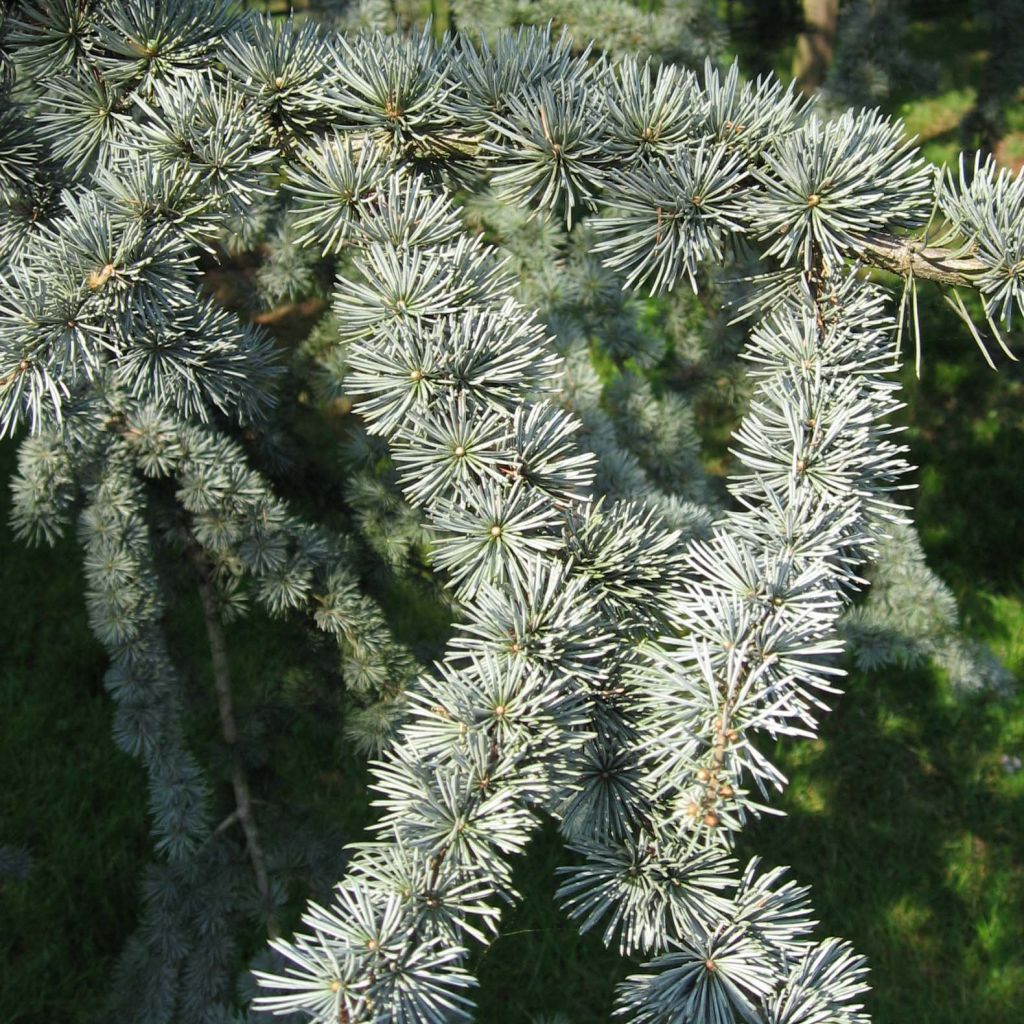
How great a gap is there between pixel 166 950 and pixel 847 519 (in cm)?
139

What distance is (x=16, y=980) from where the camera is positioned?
2.30 m

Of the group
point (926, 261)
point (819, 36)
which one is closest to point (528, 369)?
point (926, 261)

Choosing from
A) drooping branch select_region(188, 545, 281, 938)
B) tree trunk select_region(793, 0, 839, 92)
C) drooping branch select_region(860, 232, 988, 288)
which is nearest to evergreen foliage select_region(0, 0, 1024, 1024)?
drooping branch select_region(860, 232, 988, 288)

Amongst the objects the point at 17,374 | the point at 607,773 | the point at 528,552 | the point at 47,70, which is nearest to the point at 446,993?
the point at 607,773

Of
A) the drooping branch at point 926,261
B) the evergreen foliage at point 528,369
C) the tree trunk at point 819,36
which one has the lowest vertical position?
the evergreen foliage at point 528,369

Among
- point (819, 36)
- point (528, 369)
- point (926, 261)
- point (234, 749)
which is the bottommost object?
point (234, 749)

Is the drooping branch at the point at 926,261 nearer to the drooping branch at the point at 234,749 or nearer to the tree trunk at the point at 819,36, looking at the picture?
the drooping branch at the point at 234,749

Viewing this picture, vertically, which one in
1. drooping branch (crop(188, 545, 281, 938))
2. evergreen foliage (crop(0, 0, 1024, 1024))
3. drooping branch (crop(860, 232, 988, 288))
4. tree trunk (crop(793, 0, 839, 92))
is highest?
tree trunk (crop(793, 0, 839, 92))

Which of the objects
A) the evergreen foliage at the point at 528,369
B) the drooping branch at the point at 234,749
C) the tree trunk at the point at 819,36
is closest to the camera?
the evergreen foliage at the point at 528,369

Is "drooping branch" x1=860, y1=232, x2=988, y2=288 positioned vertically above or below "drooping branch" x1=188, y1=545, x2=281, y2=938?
above

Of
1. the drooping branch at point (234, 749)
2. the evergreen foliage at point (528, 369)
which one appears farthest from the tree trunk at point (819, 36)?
the evergreen foliage at point (528, 369)

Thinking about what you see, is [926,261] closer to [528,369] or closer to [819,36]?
[528,369]

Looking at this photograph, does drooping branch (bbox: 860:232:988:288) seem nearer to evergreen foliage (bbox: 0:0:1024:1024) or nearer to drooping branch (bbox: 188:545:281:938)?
evergreen foliage (bbox: 0:0:1024:1024)

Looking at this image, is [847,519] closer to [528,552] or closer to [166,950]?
[528,552]
